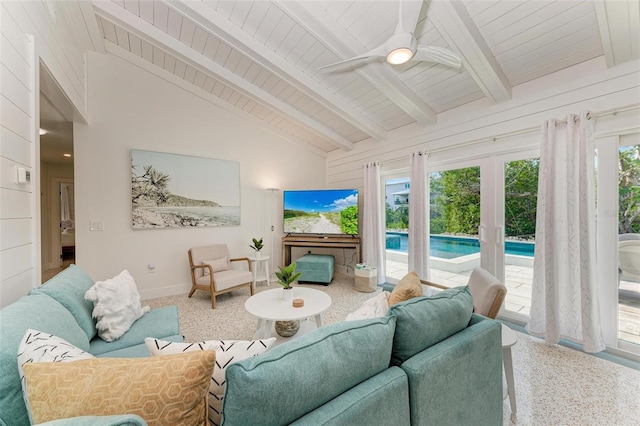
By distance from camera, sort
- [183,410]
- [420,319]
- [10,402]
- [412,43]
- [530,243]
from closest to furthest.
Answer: [183,410], [10,402], [420,319], [412,43], [530,243]

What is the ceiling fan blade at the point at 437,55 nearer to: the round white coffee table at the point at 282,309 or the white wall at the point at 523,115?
the white wall at the point at 523,115

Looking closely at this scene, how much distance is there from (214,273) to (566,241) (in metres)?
4.07

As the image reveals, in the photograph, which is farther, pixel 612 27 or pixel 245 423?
pixel 612 27

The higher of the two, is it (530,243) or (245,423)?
(530,243)

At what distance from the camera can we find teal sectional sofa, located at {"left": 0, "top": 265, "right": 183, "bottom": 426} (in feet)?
2.65

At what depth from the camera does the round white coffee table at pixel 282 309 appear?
6.89 feet

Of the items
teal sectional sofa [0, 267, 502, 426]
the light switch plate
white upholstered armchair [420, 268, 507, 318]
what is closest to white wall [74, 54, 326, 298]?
the light switch plate

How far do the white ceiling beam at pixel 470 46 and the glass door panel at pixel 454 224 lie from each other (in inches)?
36.6

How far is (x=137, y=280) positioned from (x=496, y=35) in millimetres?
5083

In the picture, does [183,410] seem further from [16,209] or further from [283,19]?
[283,19]

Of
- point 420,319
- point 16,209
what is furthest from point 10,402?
point 420,319

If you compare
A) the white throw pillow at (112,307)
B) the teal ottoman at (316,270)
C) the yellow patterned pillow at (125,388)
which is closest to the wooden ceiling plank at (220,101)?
the teal ottoman at (316,270)

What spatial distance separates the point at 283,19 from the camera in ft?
8.43

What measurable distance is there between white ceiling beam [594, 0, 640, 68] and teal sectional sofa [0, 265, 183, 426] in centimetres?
375
